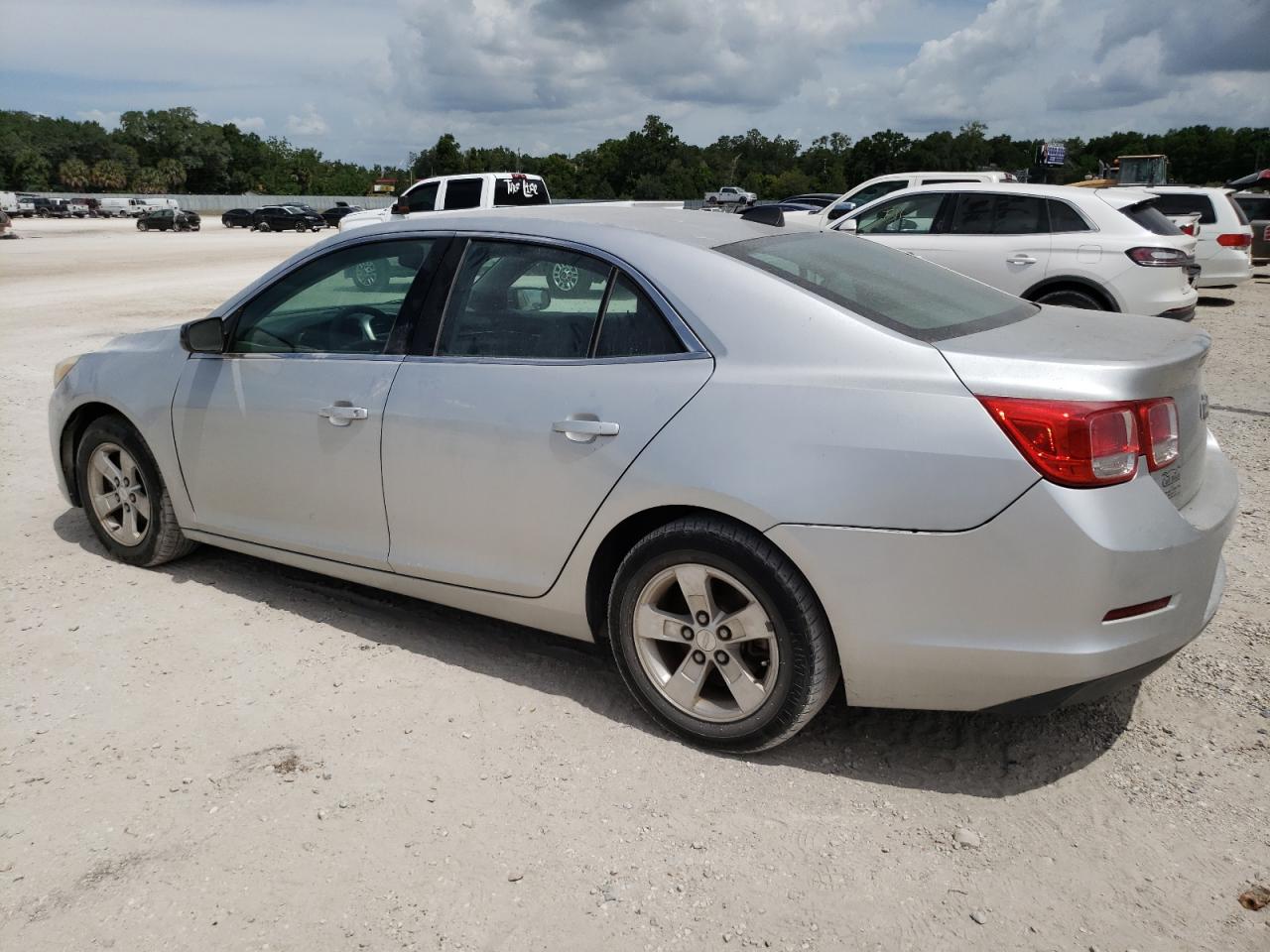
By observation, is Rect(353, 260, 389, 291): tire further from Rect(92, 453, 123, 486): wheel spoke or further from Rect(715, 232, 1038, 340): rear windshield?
Rect(92, 453, 123, 486): wheel spoke

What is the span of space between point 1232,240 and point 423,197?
13.9 metres

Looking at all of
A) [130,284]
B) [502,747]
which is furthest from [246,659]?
[130,284]

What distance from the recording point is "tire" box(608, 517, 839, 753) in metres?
2.97

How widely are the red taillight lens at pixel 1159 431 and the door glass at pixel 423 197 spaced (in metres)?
18.9

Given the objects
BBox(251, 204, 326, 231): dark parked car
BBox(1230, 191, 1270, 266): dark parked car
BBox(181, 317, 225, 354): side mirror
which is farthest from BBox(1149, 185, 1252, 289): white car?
BBox(251, 204, 326, 231): dark parked car

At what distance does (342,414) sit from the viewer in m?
3.84

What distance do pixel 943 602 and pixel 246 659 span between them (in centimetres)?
257

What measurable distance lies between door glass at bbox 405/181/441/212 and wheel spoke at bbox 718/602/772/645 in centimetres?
1860

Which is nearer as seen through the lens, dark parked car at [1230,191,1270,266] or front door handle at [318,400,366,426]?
front door handle at [318,400,366,426]

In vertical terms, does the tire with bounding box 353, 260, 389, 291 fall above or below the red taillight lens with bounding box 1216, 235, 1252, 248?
above

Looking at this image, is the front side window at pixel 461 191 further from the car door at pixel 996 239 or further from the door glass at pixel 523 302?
the door glass at pixel 523 302

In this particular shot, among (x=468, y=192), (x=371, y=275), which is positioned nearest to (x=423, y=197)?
(x=468, y=192)

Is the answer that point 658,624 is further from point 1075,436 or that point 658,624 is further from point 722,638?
point 1075,436

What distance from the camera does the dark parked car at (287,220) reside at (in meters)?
56.1
